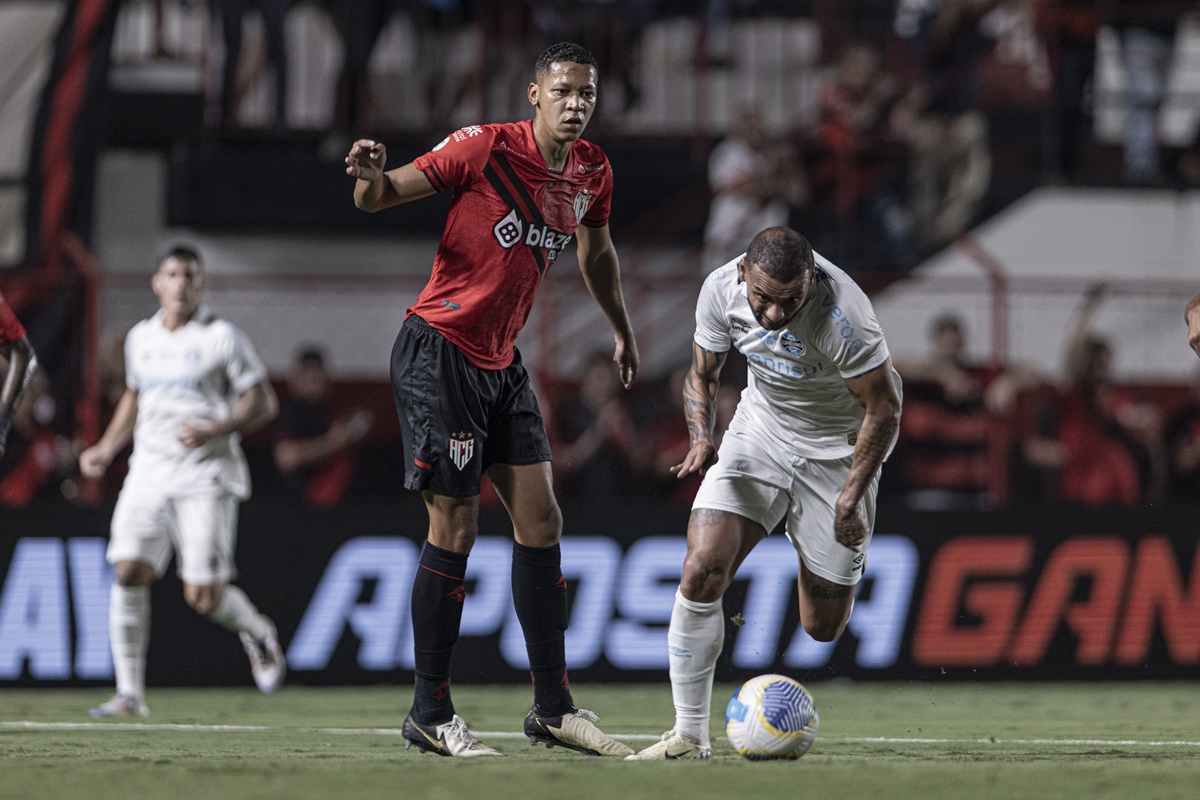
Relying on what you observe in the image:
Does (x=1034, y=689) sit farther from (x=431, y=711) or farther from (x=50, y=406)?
(x=50, y=406)

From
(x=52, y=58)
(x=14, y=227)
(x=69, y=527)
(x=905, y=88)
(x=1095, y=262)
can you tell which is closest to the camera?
(x=69, y=527)

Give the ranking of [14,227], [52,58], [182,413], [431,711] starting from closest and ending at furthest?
1. [431,711]
2. [182,413]
3. [14,227]
4. [52,58]

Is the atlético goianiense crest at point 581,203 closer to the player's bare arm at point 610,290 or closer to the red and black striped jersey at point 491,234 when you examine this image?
the red and black striped jersey at point 491,234

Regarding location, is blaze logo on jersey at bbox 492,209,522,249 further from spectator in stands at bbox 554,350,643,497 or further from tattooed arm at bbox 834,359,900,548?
spectator in stands at bbox 554,350,643,497

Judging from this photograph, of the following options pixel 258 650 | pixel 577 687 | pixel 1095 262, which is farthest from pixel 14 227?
pixel 1095 262

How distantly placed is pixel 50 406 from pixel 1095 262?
8822 millimetres

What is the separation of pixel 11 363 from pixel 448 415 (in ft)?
7.67

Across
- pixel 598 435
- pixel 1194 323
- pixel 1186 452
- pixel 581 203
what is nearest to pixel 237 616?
pixel 598 435

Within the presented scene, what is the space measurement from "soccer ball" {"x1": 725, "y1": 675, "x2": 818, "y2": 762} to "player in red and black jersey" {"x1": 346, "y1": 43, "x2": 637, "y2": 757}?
19.8 inches

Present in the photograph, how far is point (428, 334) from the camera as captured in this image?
21.4 ft

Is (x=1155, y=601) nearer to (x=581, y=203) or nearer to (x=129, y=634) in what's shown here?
(x=581, y=203)

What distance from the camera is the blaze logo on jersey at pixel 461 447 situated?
6414 mm

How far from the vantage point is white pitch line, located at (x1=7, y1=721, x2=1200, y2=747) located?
24.8ft

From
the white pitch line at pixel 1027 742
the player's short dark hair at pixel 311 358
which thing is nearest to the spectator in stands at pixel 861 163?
the player's short dark hair at pixel 311 358
